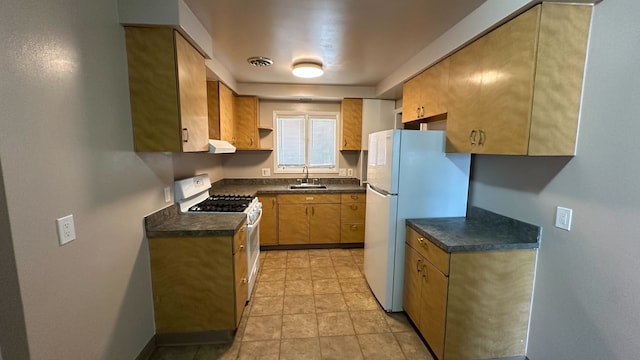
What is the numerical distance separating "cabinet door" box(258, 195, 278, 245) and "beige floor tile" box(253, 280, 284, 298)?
896 mm

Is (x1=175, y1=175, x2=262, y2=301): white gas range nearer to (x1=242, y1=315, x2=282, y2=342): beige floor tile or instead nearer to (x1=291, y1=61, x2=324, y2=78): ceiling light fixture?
(x1=242, y1=315, x2=282, y2=342): beige floor tile

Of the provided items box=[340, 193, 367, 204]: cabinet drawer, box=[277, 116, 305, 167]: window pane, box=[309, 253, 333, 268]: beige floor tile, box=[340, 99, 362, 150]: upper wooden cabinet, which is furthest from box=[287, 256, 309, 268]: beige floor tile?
box=[340, 99, 362, 150]: upper wooden cabinet

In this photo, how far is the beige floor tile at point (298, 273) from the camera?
9.98ft

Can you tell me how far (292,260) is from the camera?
351 centimetres

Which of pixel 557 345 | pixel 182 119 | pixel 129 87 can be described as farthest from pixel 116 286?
pixel 557 345

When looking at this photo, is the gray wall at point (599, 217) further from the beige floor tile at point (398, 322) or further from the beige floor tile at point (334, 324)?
the beige floor tile at point (334, 324)

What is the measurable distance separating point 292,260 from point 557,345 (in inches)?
105

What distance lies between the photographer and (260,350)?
1.95 m

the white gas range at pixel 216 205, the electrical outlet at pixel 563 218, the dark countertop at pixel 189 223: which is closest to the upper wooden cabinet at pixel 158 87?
the dark countertop at pixel 189 223

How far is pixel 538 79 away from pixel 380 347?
2.05 metres

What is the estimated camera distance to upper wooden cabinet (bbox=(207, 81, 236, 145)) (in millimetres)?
3055

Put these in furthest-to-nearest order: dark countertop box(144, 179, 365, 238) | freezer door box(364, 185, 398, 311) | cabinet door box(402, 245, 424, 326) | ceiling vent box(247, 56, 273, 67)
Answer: ceiling vent box(247, 56, 273, 67) → freezer door box(364, 185, 398, 311) → cabinet door box(402, 245, 424, 326) → dark countertop box(144, 179, 365, 238)

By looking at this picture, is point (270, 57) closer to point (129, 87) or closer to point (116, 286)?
point (129, 87)

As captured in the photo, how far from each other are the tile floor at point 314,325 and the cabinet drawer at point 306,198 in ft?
3.16
